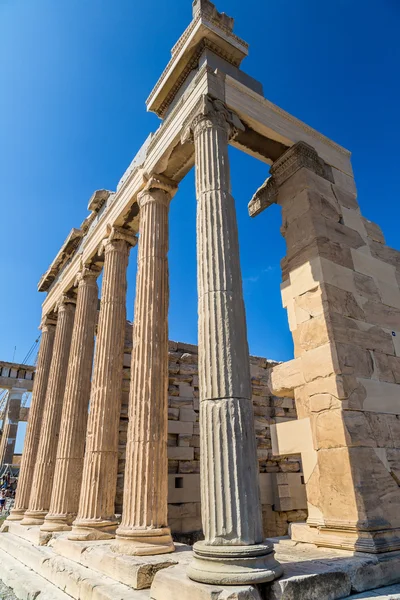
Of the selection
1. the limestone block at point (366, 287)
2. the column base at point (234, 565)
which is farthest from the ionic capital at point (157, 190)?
the column base at point (234, 565)

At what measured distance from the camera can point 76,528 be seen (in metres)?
9.63

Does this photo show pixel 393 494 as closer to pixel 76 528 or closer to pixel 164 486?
pixel 164 486

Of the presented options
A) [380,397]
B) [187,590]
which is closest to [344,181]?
[380,397]

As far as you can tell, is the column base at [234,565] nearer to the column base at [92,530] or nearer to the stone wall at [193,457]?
the column base at [92,530]

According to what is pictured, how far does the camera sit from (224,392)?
20.0 ft

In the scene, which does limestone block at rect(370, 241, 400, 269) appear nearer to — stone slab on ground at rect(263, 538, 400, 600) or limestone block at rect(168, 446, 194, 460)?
stone slab on ground at rect(263, 538, 400, 600)

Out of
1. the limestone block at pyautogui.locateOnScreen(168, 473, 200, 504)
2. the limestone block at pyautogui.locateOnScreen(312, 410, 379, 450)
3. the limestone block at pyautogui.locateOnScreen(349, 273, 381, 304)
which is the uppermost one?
the limestone block at pyautogui.locateOnScreen(349, 273, 381, 304)

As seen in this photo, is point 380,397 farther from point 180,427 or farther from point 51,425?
point 51,425

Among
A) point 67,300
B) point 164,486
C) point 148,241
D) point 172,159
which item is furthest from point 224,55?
point 67,300

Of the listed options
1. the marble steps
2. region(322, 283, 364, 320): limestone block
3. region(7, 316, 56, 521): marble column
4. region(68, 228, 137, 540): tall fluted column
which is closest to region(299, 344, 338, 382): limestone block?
region(322, 283, 364, 320): limestone block

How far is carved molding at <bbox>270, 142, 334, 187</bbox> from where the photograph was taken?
9375mm

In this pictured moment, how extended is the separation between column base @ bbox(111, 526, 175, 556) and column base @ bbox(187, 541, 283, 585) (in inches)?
91.5

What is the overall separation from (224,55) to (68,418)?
10684 mm

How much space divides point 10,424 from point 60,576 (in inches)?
1145
